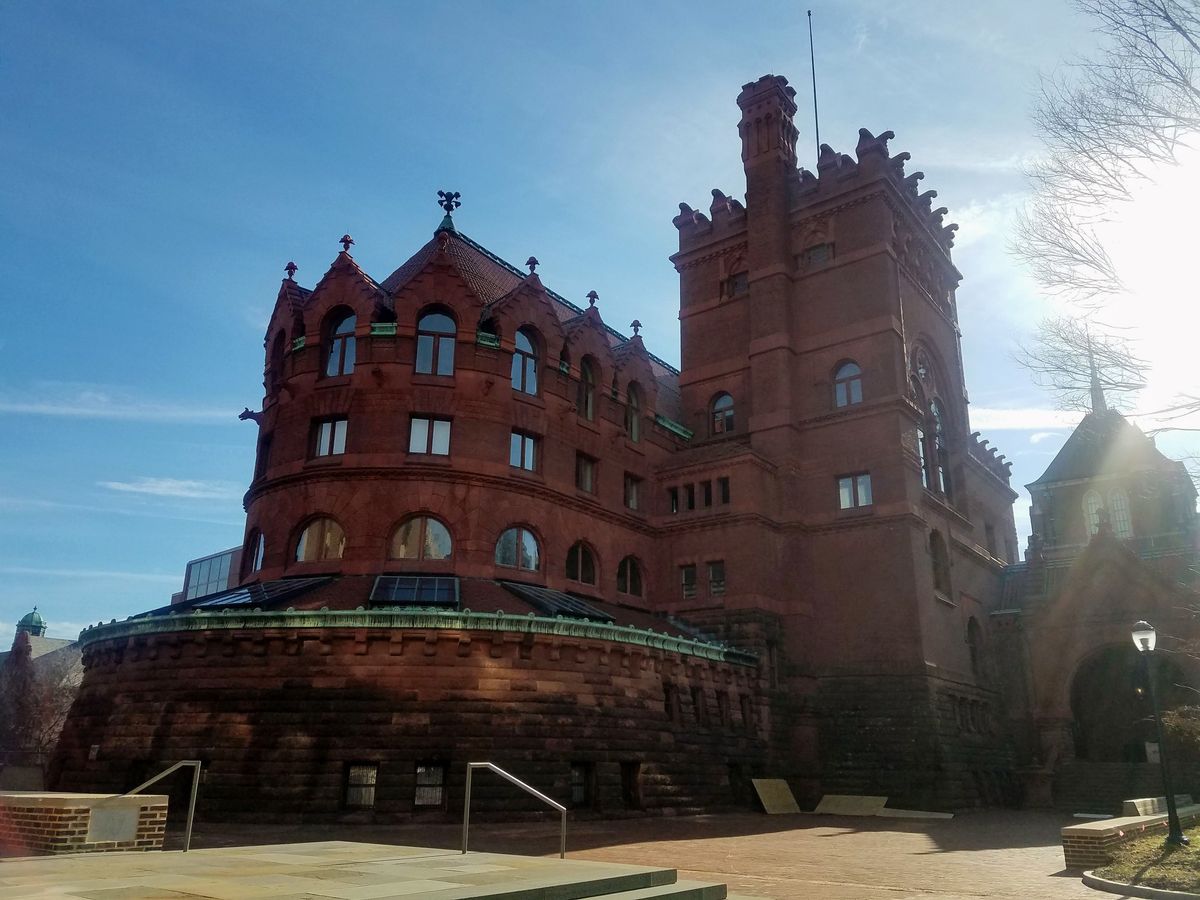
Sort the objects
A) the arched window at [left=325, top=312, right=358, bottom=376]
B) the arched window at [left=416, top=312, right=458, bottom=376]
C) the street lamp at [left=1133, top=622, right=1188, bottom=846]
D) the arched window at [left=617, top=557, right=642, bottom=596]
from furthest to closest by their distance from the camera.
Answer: the arched window at [left=617, top=557, right=642, bottom=596], the arched window at [left=325, top=312, right=358, bottom=376], the arched window at [left=416, top=312, right=458, bottom=376], the street lamp at [left=1133, top=622, right=1188, bottom=846]

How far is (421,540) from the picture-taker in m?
33.5

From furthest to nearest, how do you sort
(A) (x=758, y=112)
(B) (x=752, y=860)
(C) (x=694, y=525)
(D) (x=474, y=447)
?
1. (A) (x=758, y=112)
2. (C) (x=694, y=525)
3. (D) (x=474, y=447)
4. (B) (x=752, y=860)

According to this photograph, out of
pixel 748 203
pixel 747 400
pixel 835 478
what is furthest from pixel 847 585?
pixel 748 203

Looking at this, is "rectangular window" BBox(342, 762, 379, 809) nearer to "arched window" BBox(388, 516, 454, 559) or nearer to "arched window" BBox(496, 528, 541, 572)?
"arched window" BBox(388, 516, 454, 559)

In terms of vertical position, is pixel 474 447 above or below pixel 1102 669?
above

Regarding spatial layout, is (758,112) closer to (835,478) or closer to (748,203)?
(748,203)

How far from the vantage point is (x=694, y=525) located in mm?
41906

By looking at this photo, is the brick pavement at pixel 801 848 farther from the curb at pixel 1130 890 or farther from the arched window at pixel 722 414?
the arched window at pixel 722 414

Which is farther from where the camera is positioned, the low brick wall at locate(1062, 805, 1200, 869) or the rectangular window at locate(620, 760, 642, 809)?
the rectangular window at locate(620, 760, 642, 809)

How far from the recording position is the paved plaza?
10164mm

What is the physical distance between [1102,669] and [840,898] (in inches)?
1585

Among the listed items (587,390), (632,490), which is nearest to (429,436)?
(587,390)

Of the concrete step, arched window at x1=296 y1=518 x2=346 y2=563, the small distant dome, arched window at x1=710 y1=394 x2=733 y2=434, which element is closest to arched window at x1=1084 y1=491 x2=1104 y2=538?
arched window at x1=710 y1=394 x2=733 y2=434

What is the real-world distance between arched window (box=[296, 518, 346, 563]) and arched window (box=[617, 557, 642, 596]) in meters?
12.6
